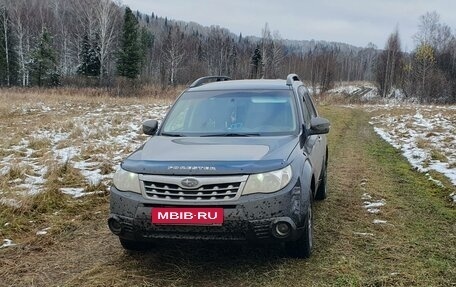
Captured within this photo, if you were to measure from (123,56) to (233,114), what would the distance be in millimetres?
53465

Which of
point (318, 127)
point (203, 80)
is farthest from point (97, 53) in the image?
point (318, 127)

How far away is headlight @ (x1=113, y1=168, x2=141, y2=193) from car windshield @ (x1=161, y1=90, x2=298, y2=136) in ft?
3.65

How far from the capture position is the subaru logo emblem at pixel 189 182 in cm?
361

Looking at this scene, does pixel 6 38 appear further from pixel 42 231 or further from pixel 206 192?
pixel 206 192

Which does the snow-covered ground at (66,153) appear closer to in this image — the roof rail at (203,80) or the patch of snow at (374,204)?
the roof rail at (203,80)

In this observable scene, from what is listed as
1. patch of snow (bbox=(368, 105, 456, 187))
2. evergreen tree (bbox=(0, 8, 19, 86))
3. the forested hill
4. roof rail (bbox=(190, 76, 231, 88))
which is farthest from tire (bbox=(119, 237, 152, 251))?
evergreen tree (bbox=(0, 8, 19, 86))

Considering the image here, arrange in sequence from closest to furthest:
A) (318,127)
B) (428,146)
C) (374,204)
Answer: (318,127), (374,204), (428,146)

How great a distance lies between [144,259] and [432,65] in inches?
2585

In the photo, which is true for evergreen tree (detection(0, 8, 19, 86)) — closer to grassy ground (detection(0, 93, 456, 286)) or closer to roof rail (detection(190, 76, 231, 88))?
roof rail (detection(190, 76, 231, 88))

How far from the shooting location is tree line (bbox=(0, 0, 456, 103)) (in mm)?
50406

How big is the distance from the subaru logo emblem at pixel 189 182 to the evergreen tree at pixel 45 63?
50.8 meters

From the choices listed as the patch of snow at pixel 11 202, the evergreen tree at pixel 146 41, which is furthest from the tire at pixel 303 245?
the evergreen tree at pixel 146 41

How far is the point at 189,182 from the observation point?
3.62m

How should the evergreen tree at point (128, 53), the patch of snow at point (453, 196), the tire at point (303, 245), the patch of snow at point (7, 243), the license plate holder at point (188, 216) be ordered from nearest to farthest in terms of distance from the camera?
the license plate holder at point (188, 216)
the tire at point (303, 245)
the patch of snow at point (7, 243)
the patch of snow at point (453, 196)
the evergreen tree at point (128, 53)
